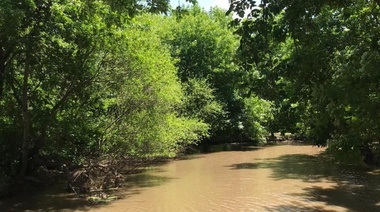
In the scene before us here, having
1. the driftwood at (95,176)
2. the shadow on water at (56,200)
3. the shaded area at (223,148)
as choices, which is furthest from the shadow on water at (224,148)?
the driftwood at (95,176)

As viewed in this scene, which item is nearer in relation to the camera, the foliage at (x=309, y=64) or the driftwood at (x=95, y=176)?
the foliage at (x=309, y=64)

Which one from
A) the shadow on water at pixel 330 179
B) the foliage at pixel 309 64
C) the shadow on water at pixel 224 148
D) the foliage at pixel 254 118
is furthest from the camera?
the foliage at pixel 254 118

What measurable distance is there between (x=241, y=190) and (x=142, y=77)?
6696mm

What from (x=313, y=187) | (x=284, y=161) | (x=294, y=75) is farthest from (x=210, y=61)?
(x=294, y=75)

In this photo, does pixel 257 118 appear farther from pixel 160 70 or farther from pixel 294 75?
pixel 294 75

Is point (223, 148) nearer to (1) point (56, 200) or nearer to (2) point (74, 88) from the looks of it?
(2) point (74, 88)

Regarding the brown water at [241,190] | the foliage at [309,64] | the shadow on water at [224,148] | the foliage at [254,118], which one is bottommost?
the brown water at [241,190]

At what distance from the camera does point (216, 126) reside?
36.5 meters

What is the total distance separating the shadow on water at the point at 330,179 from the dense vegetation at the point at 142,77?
5.21 ft

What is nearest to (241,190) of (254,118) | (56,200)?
(56,200)

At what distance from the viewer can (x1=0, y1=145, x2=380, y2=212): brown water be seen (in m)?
13.5

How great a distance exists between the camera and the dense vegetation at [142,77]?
5.39m

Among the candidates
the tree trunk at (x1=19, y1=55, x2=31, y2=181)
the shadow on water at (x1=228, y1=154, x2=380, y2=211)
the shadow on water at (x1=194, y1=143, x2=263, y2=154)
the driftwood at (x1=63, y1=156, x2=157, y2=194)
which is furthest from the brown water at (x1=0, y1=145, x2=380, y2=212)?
the shadow on water at (x1=194, y1=143, x2=263, y2=154)

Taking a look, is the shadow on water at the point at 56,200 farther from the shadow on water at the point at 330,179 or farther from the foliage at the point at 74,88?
the shadow on water at the point at 330,179
